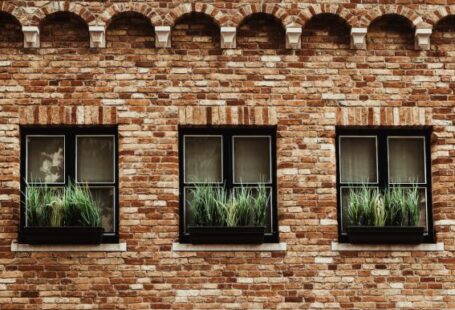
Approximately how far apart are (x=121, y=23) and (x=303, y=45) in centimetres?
247

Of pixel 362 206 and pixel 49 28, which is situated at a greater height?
pixel 49 28

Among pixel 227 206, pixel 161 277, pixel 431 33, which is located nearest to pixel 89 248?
pixel 161 277

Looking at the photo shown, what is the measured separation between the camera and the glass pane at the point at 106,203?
14.5 m

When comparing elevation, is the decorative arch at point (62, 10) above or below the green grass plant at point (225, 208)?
above

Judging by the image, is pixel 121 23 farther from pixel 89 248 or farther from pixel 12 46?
pixel 89 248

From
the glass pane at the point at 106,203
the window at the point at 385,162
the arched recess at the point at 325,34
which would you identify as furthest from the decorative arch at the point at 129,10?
the window at the point at 385,162

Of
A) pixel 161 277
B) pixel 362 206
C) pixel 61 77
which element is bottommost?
pixel 161 277

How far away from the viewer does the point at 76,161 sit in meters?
14.6

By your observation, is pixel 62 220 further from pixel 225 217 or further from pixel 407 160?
pixel 407 160

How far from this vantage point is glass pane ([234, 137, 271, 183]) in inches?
579

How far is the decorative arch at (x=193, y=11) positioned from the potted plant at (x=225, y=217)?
88.2 inches

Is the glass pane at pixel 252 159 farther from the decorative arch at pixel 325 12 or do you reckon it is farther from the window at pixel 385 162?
the decorative arch at pixel 325 12

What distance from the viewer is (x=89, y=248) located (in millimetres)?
14141

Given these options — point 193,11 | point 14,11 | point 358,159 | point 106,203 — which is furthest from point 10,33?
point 358,159
